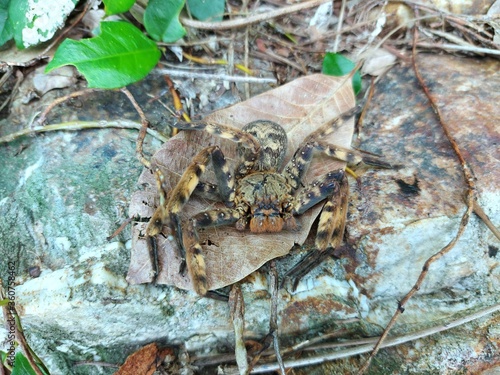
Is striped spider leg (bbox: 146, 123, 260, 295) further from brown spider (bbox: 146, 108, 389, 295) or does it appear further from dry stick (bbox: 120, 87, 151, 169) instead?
dry stick (bbox: 120, 87, 151, 169)

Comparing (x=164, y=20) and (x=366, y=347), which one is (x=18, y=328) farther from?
(x=164, y=20)

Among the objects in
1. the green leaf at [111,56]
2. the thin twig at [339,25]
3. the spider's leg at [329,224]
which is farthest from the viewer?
the thin twig at [339,25]

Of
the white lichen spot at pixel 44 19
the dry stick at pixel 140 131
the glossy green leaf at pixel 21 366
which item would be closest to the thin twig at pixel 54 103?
the dry stick at pixel 140 131

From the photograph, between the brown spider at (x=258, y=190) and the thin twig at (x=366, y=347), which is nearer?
the thin twig at (x=366, y=347)

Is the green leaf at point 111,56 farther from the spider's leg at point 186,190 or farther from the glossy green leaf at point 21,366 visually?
the glossy green leaf at point 21,366

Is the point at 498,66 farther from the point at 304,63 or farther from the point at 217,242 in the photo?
the point at 217,242

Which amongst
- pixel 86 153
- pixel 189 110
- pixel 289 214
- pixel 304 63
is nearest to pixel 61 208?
pixel 86 153

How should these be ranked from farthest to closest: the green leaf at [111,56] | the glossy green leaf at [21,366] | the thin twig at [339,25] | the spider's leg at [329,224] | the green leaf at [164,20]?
the thin twig at [339,25] < the green leaf at [164,20] < the green leaf at [111,56] < the spider's leg at [329,224] < the glossy green leaf at [21,366]
